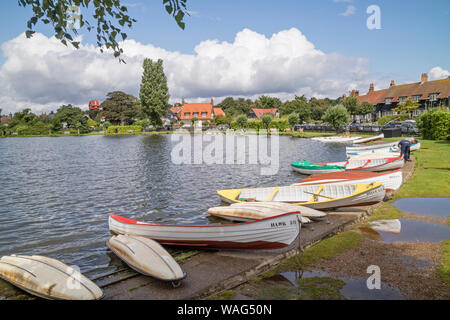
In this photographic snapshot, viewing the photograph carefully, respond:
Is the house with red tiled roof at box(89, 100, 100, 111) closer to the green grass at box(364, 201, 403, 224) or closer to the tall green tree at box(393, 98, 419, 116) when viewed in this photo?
the tall green tree at box(393, 98, 419, 116)

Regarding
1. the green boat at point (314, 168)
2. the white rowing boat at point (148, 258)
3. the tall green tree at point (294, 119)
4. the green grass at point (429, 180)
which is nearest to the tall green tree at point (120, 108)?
the tall green tree at point (294, 119)

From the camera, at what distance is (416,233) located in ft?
29.1

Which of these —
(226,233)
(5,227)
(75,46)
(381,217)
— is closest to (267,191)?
(381,217)

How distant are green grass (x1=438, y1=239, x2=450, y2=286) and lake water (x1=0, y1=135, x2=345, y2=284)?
26.1 ft

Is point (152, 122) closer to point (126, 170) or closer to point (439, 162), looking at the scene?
point (126, 170)

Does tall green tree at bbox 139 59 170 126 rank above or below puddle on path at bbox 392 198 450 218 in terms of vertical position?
above

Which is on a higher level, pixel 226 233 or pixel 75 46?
pixel 75 46

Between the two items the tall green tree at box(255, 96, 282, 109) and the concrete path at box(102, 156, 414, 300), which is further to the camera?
the tall green tree at box(255, 96, 282, 109)

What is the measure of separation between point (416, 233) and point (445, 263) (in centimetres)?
209

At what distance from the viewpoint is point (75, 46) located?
18.3 ft

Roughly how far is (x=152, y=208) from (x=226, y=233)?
26.4ft

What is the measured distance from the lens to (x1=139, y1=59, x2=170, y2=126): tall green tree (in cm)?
9556

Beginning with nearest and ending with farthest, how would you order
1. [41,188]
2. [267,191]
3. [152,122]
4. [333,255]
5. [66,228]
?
1. [333,255]
2. [66,228]
3. [267,191]
4. [41,188]
5. [152,122]

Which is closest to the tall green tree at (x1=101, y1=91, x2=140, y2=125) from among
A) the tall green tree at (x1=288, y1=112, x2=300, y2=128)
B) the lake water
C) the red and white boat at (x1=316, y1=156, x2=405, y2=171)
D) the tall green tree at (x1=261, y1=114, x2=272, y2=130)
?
the tall green tree at (x1=261, y1=114, x2=272, y2=130)
